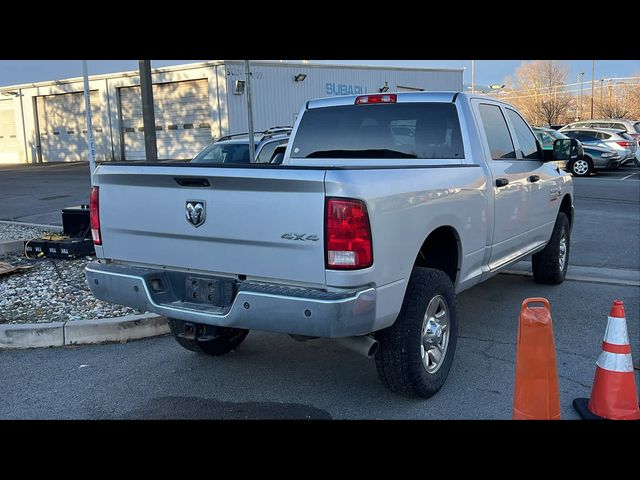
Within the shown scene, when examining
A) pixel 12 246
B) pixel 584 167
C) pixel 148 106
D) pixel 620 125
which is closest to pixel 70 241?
pixel 12 246

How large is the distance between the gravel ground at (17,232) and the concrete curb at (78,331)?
4455 mm

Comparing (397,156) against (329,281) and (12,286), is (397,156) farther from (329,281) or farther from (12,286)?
(12,286)

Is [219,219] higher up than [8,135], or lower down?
lower down

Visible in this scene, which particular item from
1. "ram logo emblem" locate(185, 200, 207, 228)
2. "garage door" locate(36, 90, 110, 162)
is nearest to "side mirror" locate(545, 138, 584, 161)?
"ram logo emblem" locate(185, 200, 207, 228)

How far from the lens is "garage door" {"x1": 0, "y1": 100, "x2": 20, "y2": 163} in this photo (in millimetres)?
36562

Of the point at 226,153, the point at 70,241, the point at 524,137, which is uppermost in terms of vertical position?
the point at 524,137

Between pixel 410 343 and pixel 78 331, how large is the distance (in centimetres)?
304

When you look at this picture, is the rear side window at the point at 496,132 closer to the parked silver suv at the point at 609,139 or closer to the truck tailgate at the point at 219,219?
the truck tailgate at the point at 219,219

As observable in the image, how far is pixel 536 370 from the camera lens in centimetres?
358

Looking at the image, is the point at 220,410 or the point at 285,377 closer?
the point at 220,410

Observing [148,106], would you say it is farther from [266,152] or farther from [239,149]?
[239,149]

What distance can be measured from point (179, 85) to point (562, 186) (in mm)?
23804

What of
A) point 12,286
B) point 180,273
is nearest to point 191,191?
point 180,273

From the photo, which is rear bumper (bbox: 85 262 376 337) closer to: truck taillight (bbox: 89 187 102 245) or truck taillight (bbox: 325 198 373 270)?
truck taillight (bbox: 325 198 373 270)
